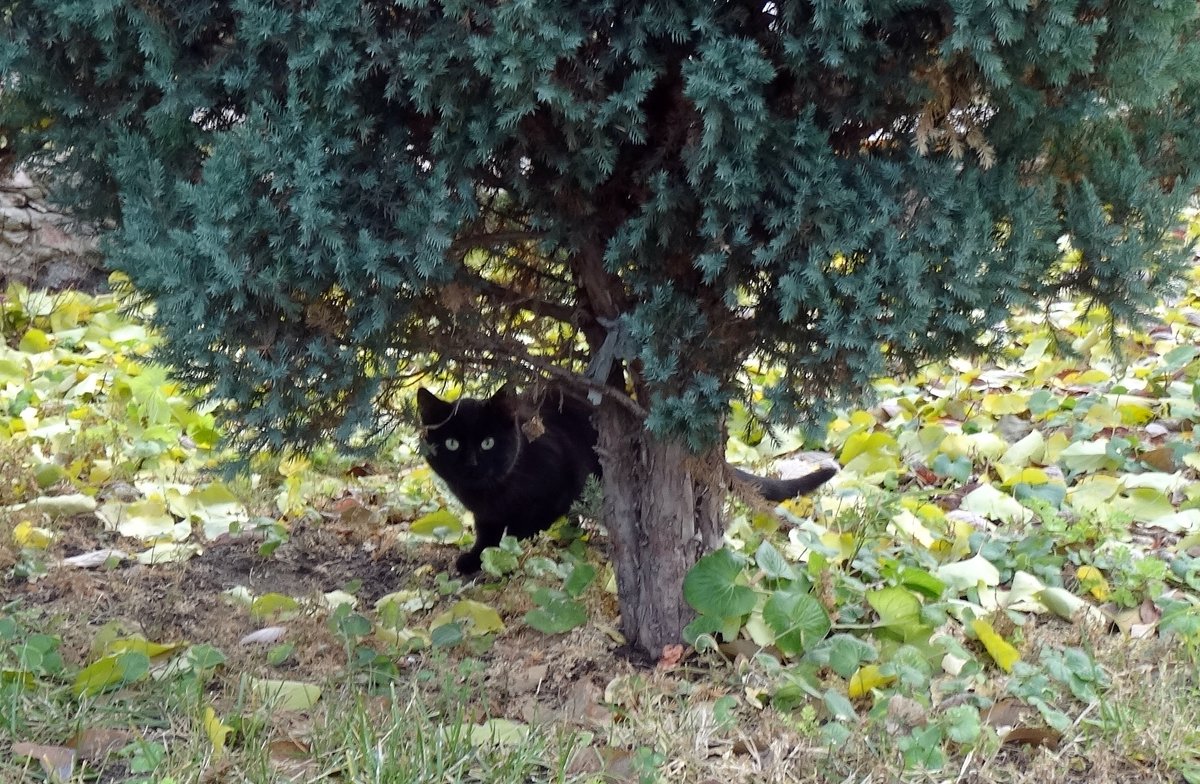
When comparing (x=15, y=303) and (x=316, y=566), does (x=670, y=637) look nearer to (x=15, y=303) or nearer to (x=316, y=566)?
(x=316, y=566)

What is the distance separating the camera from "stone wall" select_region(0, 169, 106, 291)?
20.0 feet

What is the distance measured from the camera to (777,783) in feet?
7.02

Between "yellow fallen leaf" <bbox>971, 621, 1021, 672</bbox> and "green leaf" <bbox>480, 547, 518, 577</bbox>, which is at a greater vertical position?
"green leaf" <bbox>480, 547, 518, 577</bbox>

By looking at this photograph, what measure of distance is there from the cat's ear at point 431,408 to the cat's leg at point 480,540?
0.42 m

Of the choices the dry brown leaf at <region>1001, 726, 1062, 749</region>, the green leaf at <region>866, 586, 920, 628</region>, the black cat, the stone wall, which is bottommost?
the dry brown leaf at <region>1001, 726, 1062, 749</region>

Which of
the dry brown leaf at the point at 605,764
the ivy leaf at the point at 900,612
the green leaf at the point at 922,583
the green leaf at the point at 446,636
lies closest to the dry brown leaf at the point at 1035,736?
the ivy leaf at the point at 900,612

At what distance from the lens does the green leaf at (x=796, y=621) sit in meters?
2.59

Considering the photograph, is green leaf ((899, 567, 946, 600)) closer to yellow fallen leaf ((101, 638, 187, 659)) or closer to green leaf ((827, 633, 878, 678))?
green leaf ((827, 633, 878, 678))

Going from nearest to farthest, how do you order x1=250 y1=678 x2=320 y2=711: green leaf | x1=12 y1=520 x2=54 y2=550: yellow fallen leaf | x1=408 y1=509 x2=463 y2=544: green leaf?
x1=250 y1=678 x2=320 y2=711: green leaf
x1=12 y1=520 x2=54 y2=550: yellow fallen leaf
x1=408 y1=509 x2=463 y2=544: green leaf

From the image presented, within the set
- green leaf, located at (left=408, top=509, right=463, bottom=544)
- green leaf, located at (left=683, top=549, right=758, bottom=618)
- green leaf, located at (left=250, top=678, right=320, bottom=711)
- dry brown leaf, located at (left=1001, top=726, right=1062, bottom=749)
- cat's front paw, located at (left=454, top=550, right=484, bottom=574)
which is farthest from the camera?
green leaf, located at (left=408, top=509, right=463, bottom=544)

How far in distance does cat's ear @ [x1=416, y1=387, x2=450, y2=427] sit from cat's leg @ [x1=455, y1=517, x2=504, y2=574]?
1.38 feet

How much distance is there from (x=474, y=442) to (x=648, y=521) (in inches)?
45.5

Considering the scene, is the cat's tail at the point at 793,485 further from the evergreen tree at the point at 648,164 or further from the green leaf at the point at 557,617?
the evergreen tree at the point at 648,164

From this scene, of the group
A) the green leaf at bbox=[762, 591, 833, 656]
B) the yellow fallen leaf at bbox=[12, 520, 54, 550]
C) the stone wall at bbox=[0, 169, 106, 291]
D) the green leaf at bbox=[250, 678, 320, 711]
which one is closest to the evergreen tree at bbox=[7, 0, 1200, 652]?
the green leaf at bbox=[762, 591, 833, 656]
